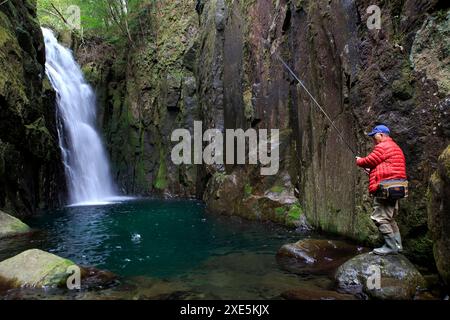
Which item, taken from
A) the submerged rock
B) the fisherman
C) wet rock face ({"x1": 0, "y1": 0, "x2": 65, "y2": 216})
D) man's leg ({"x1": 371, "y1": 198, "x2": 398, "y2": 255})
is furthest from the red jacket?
wet rock face ({"x1": 0, "y1": 0, "x2": 65, "y2": 216})

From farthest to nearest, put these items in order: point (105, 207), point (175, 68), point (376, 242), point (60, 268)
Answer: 1. point (175, 68)
2. point (105, 207)
3. point (376, 242)
4. point (60, 268)

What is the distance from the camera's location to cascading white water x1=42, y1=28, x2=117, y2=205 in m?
21.8

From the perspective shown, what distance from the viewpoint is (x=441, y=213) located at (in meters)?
5.01

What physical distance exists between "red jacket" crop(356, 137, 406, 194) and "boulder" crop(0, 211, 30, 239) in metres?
9.94

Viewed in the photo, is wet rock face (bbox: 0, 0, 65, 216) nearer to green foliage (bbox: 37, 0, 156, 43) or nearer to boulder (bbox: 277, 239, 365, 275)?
green foliage (bbox: 37, 0, 156, 43)

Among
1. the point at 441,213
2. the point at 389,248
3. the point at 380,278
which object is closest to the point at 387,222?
the point at 389,248

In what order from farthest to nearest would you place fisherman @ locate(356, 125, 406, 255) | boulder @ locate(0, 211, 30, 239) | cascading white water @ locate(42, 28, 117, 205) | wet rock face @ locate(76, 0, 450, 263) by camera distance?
1. cascading white water @ locate(42, 28, 117, 205)
2. boulder @ locate(0, 211, 30, 239)
3. wet rock face @ locate(76, 0, 450, 263)
4. fisherman @ locate(356, 125, 406, 255)

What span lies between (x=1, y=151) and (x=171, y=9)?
16617 mm

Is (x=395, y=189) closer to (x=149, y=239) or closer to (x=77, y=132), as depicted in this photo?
(x=149, y=239)

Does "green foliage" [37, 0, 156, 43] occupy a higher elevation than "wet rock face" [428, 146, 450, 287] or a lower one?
higher

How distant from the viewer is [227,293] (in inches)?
235

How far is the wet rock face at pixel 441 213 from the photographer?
4.87 m
